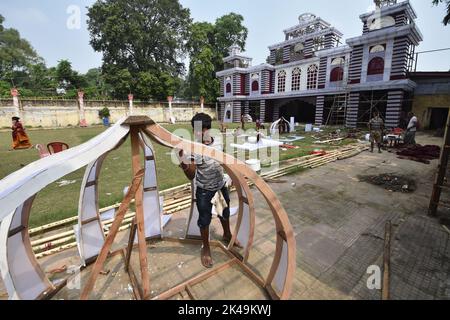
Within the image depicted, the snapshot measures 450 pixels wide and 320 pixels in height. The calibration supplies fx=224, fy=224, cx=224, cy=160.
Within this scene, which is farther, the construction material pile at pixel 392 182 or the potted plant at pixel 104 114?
the potted plant at pixel 104 114

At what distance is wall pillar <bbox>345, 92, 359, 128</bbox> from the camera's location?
1911 cm

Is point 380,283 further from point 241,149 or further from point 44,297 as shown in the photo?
point 241,149

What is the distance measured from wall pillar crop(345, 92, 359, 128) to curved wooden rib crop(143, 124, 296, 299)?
790 inches

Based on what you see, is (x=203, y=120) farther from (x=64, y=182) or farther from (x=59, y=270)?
(x=64, y=182)

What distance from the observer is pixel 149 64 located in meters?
34.5

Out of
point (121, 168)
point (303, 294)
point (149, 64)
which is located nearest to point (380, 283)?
point (303, 294)

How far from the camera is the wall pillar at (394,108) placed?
54.6ft

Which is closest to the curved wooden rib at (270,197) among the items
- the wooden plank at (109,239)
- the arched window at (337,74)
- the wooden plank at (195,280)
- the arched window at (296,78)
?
the wooden plank at (109,239)

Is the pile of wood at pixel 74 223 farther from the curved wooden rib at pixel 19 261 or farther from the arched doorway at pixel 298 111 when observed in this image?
the arched doorway at pixel 298 111

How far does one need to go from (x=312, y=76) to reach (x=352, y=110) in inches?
272

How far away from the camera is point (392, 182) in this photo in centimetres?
632

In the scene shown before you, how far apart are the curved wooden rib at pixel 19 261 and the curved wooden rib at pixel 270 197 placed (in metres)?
1.52

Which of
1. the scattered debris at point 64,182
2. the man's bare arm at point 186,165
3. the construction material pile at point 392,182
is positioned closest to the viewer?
the man's bare arm at point 186,165

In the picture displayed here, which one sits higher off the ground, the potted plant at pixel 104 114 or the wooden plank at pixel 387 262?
the potted plant at pixel 104 114
